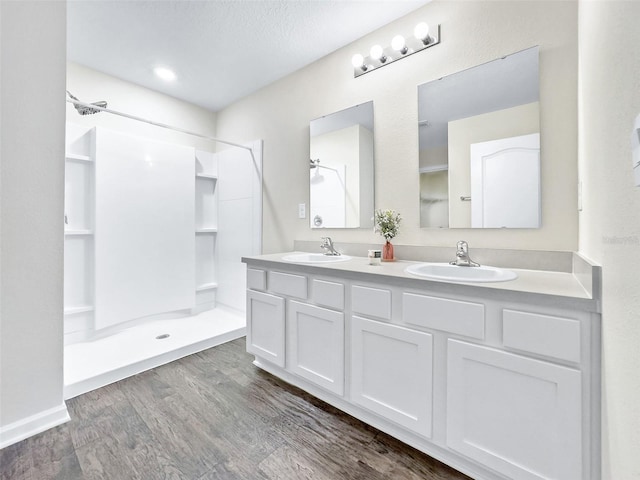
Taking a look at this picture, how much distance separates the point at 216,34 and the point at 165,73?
0.82 metres

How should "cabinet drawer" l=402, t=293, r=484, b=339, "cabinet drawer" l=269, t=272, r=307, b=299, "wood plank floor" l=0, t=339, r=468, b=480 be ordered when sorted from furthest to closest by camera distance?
"cabinet drawer" l=269, t=272, r=307, b=299 → "wood plank floor" l=0, t=339, r=468, b=480 → "cabinet drawer" l=402, t=293, r=484, b=339

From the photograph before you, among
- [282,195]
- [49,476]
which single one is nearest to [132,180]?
[282,195]

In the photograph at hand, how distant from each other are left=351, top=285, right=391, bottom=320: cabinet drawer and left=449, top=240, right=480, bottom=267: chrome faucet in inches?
19.8

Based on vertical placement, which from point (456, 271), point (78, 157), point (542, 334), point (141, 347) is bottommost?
point (141, 347)

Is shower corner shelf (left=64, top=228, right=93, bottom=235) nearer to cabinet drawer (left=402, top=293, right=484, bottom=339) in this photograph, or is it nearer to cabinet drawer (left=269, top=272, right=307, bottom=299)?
cabinet drawer (left=269, top=272, right=307, bottom=299)

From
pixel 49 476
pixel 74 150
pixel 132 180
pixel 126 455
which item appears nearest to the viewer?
pixel 49 476

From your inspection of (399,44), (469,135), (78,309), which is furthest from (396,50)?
(78,309)

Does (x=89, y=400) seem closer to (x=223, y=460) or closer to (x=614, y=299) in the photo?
(x=223, y=460)

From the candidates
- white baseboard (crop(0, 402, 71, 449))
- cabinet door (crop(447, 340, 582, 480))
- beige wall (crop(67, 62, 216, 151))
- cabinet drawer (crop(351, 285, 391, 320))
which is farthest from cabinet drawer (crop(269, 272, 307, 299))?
beige wall (crop(67, 62, 216, 151))

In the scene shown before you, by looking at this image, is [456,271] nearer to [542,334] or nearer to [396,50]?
[542,334]

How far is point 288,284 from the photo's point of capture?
1792mm

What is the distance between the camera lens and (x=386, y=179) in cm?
201

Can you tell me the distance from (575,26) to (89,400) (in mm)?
3210

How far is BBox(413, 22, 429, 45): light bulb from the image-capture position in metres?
1.75
